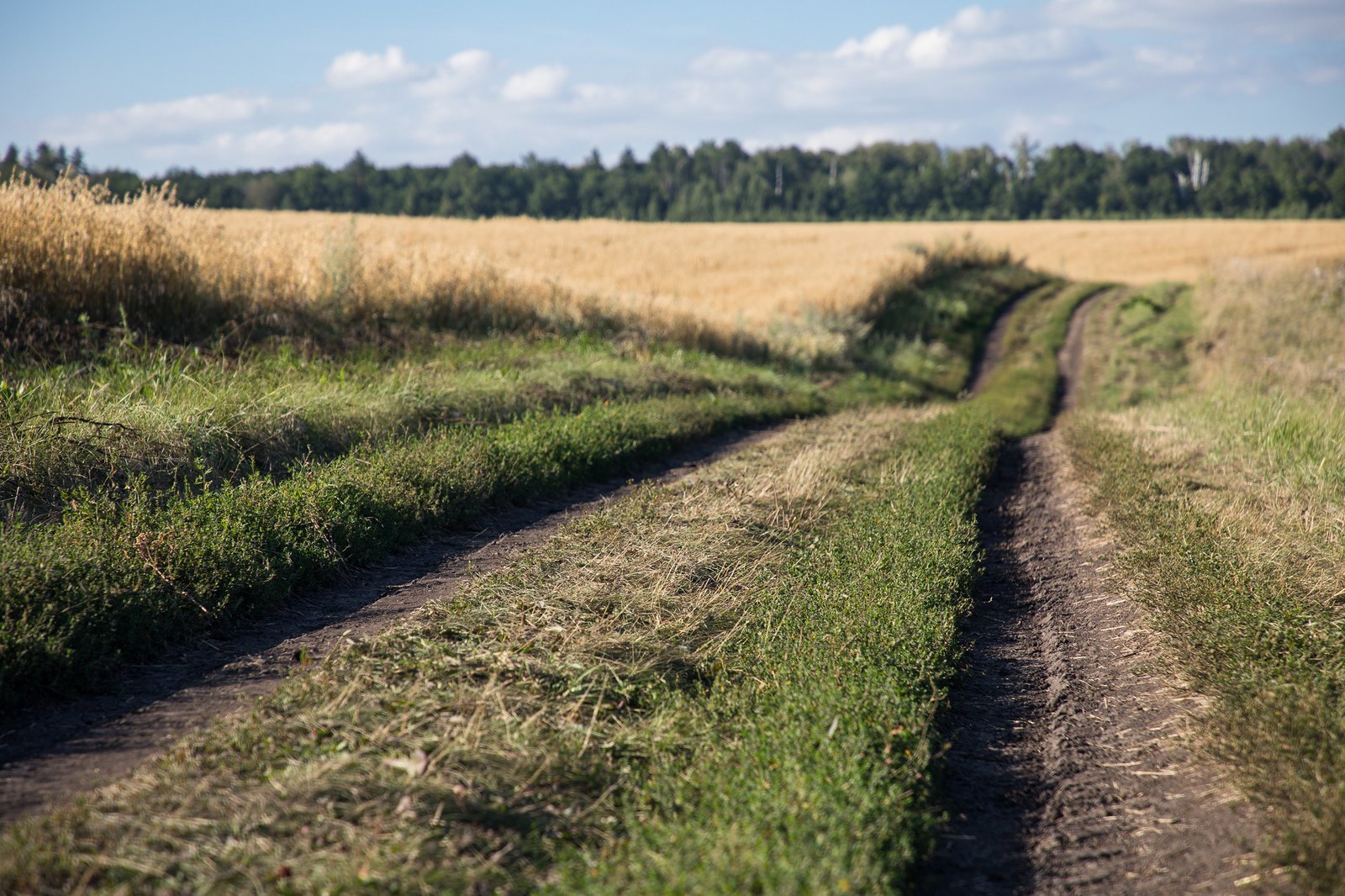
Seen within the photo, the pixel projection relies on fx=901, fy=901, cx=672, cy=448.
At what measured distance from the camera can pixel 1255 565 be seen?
5.81 m

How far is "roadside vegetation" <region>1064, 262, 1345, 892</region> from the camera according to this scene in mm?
3660

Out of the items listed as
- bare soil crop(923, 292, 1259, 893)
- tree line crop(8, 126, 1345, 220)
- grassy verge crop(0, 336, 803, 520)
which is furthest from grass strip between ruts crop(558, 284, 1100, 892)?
tree line crop(8, 126, 1345, 220)

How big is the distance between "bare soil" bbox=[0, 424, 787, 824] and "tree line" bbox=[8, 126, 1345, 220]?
6491cm

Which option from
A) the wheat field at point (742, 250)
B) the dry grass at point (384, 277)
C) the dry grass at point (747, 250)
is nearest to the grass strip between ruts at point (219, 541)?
the dry grass at point (384, 277)

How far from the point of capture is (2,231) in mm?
9156

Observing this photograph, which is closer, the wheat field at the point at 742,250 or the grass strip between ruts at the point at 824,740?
the grass strip between ruts at the point at 824,740

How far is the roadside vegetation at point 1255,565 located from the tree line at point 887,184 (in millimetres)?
63049

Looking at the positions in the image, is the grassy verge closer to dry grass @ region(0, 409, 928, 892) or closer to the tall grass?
the tall grass

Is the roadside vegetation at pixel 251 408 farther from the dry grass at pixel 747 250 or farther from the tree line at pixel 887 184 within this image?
the tree line at pixel 887 184

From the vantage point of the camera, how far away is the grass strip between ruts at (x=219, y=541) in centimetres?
433

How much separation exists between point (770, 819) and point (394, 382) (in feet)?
26.5

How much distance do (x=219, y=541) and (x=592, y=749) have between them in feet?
9.50

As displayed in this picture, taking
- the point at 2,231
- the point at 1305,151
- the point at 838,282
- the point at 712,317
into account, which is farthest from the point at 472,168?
the point at 1305,151

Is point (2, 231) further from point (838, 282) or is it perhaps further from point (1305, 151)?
point (1305, 151)
